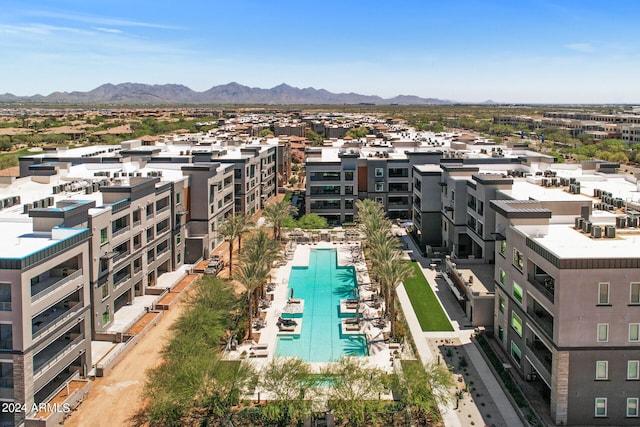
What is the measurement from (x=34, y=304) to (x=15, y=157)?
106717mm

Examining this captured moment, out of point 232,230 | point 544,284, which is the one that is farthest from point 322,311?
point 544,284

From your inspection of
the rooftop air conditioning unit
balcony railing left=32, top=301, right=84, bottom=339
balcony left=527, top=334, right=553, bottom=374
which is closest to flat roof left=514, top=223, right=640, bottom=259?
the rooftop air conditioning unit

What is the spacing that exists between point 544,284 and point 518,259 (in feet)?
10.1

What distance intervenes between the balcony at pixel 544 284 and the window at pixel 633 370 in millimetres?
4855

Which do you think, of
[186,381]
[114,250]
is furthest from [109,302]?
[186,381]

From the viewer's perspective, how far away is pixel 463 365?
35.7 m

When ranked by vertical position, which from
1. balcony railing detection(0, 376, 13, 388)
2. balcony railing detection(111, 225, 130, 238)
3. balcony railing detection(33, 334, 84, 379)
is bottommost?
balcony railing detection(0, 376, 13, 388)

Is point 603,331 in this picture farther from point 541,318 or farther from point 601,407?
point 541,318

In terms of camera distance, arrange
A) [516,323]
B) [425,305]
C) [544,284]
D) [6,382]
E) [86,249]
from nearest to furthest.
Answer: [6,382]
[544,284]
[86,249]
[516,323]
[425,305]

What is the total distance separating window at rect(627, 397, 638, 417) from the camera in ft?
92.1

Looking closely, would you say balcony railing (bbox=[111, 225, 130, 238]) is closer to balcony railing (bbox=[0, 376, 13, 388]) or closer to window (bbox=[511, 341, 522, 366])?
balcony railing (bbox=[0, 376, 13, 388])

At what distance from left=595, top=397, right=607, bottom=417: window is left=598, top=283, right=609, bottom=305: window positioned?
5091mm

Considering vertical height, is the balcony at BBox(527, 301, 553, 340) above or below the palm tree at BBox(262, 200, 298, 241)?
below

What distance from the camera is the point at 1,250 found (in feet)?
99.6
